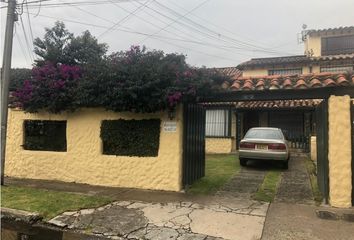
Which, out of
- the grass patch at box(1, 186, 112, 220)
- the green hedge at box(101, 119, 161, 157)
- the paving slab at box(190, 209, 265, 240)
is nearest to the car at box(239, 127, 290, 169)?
the green hedge at box(101, 119, 161, 157)

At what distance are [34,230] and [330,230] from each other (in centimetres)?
Answer: 527

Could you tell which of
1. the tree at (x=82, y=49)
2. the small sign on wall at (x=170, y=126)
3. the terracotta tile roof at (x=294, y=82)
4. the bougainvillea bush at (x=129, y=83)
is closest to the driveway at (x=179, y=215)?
the small sign on wall at (x=170, y=126)

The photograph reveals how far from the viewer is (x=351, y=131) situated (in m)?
7.49

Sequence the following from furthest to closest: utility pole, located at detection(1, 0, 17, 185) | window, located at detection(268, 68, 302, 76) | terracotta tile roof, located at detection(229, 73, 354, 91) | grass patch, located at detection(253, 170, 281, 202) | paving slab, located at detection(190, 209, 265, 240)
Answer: window, located at detection(268, 68, 302, 76) → utility pole, located at detection(1, 0, 17, 185) → grass patch, located at detection(253, 170, 281, 202) → terracotta tile roof, located at detection(229, 73, 354, 91) → paving slab, located at detection(190, 209, 265, 240)

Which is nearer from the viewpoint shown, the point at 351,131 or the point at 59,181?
the point at 351,131

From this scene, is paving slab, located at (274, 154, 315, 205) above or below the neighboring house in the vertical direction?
below

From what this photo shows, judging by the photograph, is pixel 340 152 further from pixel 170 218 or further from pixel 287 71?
pixel 287 71

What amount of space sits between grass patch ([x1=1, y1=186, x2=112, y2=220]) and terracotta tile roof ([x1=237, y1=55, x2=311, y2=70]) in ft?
58.8

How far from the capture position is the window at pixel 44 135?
442 inches

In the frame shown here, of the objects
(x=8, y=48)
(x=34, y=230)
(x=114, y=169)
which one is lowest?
(x=34, y=230)

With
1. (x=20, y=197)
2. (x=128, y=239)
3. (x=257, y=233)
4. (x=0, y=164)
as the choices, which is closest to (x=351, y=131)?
(x=257, y=233)

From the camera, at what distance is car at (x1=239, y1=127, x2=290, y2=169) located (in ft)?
41.6

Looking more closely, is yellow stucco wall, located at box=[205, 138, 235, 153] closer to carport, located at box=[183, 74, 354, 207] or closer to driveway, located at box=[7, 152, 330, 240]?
driveway, located at box=[7, 152, 330, 240]

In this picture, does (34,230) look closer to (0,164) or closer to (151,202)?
(151,202)
